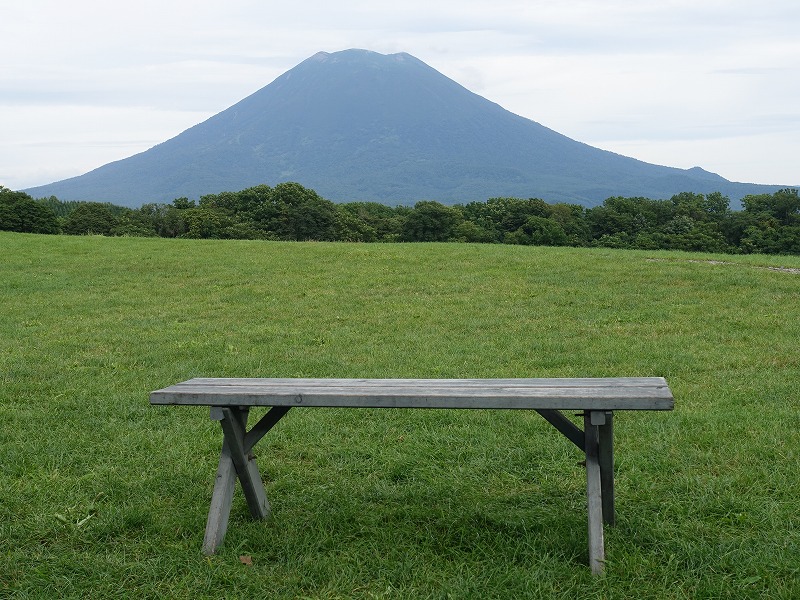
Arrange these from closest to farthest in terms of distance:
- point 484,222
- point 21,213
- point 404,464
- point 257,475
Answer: point 257,475, point 404,464, point 21,213, point 484,222

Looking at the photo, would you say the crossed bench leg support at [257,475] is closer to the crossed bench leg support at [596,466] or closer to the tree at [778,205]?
the crossed bench leg support at [596,466]

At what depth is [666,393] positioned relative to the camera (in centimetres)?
352

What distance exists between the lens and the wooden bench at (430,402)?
3.51 m

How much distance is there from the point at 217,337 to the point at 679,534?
7.27 m

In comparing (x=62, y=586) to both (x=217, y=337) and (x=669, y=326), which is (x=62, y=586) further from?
(x=669, y=326)

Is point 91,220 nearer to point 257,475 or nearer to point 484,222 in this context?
point 484,222

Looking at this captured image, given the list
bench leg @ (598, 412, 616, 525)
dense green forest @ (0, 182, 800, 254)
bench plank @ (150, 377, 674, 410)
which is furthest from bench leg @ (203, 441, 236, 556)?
dense green forest @ (0, 182, 800, 254)

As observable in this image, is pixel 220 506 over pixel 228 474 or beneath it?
beneath

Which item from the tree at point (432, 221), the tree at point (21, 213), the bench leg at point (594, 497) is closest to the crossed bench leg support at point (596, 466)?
the bench leg at point (594, 497)

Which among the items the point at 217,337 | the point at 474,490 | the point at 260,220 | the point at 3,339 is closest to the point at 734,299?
the point at 217,337

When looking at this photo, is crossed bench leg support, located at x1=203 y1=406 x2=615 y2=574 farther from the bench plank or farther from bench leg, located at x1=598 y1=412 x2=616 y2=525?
the bench plank

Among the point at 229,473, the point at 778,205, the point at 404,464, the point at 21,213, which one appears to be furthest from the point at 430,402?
the point at 778,205

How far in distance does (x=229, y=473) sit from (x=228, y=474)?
1cm

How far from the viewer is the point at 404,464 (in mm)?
5020
